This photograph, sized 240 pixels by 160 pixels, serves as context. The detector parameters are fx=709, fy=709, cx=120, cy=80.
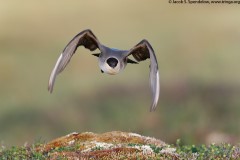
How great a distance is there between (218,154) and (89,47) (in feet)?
19.4

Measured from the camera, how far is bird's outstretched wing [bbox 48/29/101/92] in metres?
22.7

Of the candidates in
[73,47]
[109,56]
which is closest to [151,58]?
[109,56]

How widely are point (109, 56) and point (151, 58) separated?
178 cm

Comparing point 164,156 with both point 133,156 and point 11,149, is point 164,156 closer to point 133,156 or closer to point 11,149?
point 133,156

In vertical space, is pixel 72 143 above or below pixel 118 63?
below

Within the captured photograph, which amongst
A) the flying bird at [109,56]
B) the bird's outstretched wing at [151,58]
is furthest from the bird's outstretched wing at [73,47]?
the bird's outstretched wing at [151,58]

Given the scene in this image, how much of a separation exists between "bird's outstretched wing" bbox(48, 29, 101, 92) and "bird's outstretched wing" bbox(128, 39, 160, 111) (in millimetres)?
1336

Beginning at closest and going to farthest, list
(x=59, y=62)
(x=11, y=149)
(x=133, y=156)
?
(x=133, y=156) < (x=59, y=62) < (x=11, y=149)

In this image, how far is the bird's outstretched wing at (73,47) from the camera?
2274cm

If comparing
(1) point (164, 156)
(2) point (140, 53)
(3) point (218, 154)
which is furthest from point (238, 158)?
(2) point (140, 53)

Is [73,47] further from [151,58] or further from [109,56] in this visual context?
[151,58]

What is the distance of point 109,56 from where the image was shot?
2355 centimetres

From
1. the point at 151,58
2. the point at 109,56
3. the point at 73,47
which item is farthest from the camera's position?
the point at 73,47

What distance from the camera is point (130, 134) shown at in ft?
86.2
